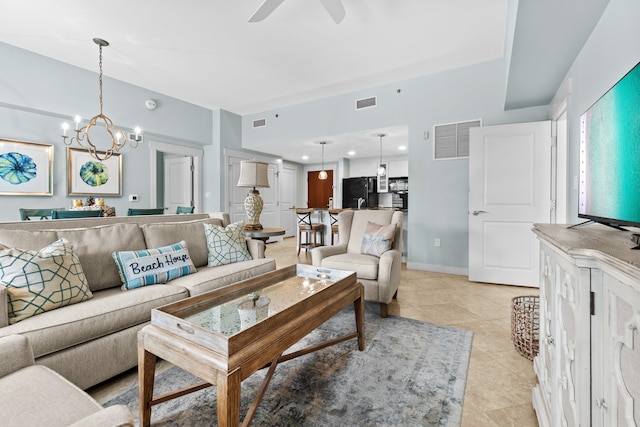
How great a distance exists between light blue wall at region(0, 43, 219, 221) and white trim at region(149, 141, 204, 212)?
0.07 m

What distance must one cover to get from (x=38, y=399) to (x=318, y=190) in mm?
7745

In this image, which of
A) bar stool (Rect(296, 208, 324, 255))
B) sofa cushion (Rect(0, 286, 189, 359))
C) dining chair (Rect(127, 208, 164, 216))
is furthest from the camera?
bar stool (Rect(296, 208, 324, 255))

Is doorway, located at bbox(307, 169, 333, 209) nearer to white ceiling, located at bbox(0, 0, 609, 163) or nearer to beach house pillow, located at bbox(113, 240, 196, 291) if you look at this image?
white ceiling, located at bbox(0, 0, 609, 163)

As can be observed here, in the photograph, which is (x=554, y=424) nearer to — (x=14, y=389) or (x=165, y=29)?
(x=14, y=389)

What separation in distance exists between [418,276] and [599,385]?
3.19 m

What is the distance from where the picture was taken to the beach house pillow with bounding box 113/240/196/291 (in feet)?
6.49

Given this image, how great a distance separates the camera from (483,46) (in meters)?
3.38

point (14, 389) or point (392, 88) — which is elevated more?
point (392, 88)

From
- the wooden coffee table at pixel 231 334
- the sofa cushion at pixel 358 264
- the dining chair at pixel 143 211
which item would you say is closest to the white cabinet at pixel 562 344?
the wooden coffee table at pixel 231 334

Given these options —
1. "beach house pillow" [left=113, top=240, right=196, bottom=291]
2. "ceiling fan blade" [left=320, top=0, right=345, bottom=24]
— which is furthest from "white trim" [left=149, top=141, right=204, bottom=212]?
"ceiling fan blade" [left=320, top=0, right=345, bottom=24]

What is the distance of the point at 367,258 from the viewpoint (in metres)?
2.75

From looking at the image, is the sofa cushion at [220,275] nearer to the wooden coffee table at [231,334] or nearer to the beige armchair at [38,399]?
the wooden coffee table at [231,334]

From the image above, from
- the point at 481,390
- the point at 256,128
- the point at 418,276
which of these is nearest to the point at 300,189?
the point at 256,128

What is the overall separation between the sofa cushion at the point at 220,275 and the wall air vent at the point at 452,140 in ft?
9.30
